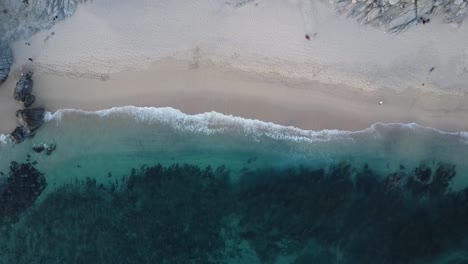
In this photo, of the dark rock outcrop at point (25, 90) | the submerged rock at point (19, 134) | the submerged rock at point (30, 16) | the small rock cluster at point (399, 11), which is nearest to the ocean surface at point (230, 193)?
the submerged rock at point (19, 134)

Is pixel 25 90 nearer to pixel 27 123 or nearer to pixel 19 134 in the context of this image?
pixel 27 123

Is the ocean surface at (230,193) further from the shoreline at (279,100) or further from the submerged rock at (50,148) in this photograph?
the shoreline at (279,100)

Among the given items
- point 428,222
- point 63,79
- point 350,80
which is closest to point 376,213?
point 428,222

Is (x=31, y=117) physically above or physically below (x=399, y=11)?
below

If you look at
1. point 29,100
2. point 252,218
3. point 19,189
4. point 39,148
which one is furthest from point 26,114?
point 252,218

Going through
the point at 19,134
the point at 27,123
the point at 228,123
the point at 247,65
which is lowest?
the point at 19,134

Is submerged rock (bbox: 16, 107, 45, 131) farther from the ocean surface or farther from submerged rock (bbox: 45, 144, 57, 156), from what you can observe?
submerged rock (bbox: 45, 144, 57, 156)
